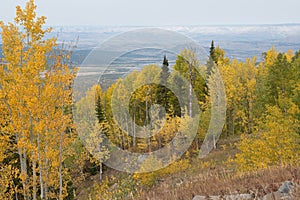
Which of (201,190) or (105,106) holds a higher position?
(201,190)

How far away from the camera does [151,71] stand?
32.0 metres

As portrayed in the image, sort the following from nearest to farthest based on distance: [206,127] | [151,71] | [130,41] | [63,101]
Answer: [63,101] → [130,41] → [206,127] → [151,71]

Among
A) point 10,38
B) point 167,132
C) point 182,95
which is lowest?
point 167,132

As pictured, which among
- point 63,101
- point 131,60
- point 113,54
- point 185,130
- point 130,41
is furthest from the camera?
point 185,130

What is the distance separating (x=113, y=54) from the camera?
622 inches

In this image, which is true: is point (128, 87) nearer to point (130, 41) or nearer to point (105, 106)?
point (105, 106)

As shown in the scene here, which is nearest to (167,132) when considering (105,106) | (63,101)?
(105,106)

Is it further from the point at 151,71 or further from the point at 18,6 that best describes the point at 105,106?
the point at 18,6

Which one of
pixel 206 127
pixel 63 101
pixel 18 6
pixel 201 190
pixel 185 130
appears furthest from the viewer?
pixel 206 127

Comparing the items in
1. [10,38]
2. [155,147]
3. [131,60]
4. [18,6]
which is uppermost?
[18,6]

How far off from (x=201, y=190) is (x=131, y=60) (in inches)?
487

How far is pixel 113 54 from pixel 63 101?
4.44m

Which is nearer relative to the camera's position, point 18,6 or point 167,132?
point 18,6

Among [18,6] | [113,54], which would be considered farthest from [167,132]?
[18,6]
